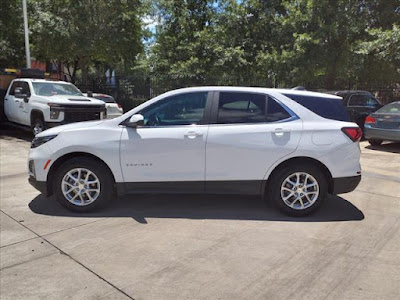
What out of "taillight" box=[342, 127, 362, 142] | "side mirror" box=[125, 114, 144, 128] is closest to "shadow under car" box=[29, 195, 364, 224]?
"taillight" box=[342, 127, 362, 142]

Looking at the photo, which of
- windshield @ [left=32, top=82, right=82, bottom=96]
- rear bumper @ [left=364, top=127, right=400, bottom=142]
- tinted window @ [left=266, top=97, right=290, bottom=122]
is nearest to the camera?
tinted window @ [left=266, top=97, right=290, bottom=122]

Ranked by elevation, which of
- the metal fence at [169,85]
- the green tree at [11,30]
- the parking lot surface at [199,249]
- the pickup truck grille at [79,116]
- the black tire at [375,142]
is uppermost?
Result: the green tree at [11,30]

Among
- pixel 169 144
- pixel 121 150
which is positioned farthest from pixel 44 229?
pixel 169 144

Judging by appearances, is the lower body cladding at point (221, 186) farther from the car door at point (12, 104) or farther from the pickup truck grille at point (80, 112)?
the car door at point (12, 104)

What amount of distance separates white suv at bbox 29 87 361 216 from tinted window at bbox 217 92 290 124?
1 centimetres

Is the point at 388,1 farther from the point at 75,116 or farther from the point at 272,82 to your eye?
the point at 75,116

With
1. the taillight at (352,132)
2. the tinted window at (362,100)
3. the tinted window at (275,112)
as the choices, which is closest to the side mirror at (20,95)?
the tinted window at (275,112)

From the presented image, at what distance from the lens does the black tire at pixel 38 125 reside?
1098cm

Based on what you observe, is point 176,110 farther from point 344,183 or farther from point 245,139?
point 344,183

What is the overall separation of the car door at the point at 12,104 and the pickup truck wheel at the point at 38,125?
126 cm

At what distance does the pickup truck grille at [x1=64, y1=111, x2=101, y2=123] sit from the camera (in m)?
10.8

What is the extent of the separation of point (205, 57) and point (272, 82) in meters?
3.37

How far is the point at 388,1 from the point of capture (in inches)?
597

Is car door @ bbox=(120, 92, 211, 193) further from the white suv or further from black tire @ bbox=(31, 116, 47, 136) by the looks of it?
black tire @ bbox=(31, 116, 47, 136)
